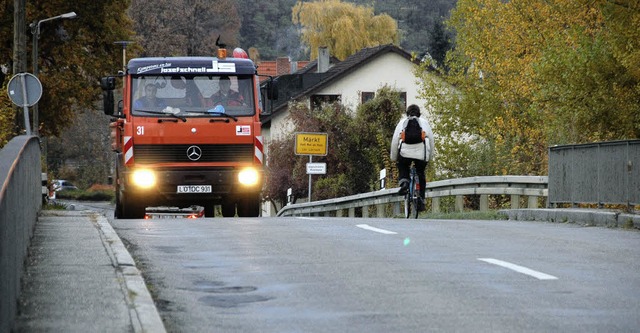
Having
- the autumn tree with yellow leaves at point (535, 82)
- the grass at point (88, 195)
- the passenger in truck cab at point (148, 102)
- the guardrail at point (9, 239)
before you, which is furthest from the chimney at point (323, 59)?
the guardrail at point (9, 239)

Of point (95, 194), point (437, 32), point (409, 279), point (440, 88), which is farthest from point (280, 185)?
point (409, 279)

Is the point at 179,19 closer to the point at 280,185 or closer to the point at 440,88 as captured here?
the point at 280,185

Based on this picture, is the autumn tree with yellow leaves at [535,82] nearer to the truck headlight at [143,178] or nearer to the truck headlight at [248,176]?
the truck headlight at [248,176]

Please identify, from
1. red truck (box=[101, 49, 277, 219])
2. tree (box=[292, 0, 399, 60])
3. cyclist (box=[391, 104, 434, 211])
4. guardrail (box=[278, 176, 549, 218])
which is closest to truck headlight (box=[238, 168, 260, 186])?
red truck (box=[101, 49, 277, 219])

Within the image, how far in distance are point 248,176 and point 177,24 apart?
72.1 meters

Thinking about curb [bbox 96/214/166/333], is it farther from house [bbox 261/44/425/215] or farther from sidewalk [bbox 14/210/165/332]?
house [bbox 261/44/425/215]

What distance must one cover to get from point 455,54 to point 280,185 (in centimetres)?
1174

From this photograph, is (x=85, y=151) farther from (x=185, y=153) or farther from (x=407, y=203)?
(x=407, y=203)

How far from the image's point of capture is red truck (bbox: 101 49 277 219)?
21906 millimetres

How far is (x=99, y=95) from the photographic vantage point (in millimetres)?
47781

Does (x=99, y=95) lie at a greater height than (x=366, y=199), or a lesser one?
greater

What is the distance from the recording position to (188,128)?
21938 mm

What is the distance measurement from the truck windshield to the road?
5.82m

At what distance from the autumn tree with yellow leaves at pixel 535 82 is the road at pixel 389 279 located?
15.8 metres
